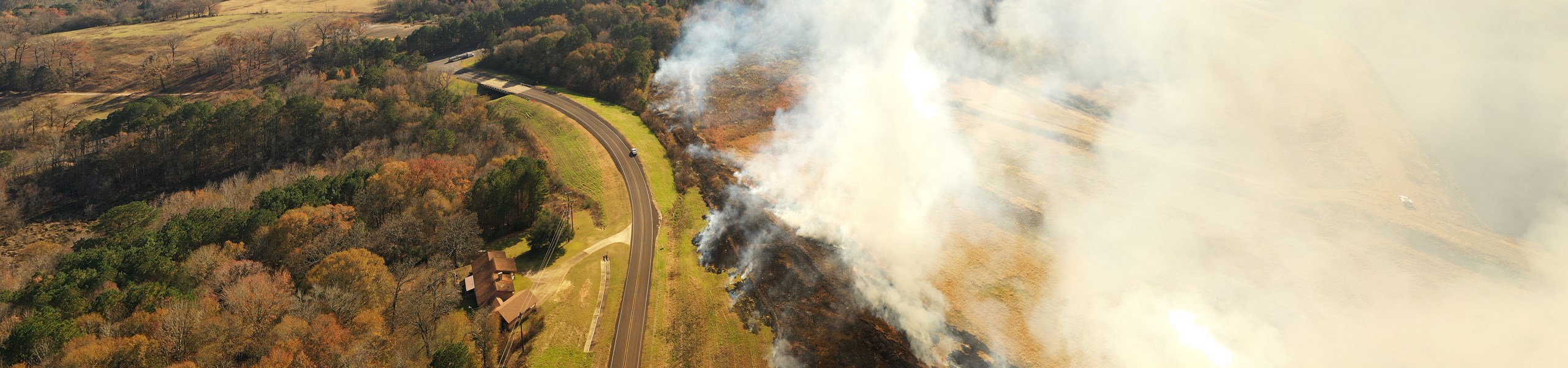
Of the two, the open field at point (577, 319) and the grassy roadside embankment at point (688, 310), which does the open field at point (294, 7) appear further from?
the open field at point (577, 319)

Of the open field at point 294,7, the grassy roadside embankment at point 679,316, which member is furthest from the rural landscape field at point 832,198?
the open field at point 294,7

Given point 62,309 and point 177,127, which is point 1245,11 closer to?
point 62,309

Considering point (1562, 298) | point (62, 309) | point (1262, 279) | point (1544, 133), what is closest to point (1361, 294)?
point (1262, 279)

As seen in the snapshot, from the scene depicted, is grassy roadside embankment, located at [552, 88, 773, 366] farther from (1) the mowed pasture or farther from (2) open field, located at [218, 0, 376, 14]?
(2) open field, located at [218, 0, 376, 14]

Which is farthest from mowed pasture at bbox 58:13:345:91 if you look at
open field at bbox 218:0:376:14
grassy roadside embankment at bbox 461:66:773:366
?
grassy roadside embankment at bbox 461:66:773:366

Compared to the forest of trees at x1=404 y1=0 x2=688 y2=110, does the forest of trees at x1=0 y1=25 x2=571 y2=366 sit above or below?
below

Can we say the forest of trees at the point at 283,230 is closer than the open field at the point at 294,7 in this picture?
Yes

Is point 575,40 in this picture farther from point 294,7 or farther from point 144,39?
point 294,7
